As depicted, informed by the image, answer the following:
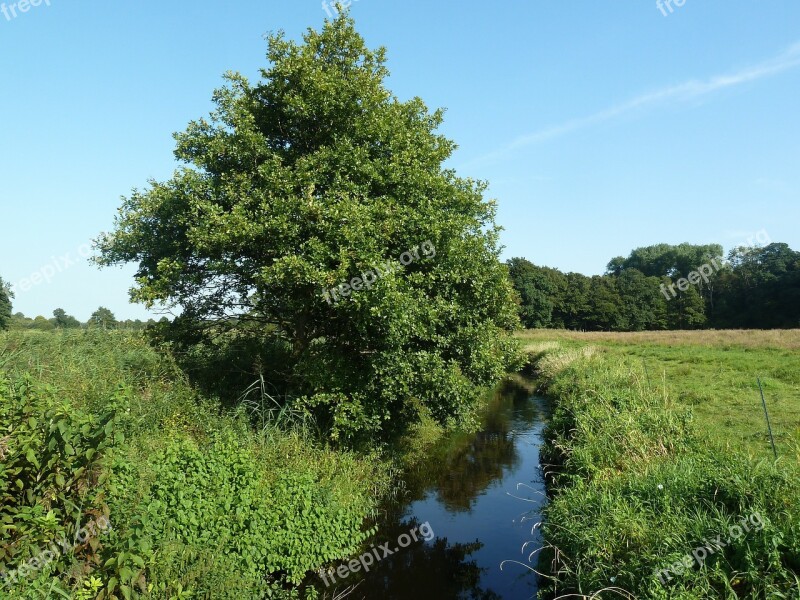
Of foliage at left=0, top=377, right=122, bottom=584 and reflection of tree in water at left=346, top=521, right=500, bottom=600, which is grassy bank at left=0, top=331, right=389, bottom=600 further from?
reflection of tree in water at left=346, top=521, right=500, bottom=600

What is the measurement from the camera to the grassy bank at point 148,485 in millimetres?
6590

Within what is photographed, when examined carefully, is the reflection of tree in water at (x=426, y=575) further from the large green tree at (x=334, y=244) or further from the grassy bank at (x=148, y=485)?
the large green tree at (x=334, y=244)

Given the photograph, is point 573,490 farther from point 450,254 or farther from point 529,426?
point 529,426

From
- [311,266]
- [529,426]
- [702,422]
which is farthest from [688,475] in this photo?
[529,426]

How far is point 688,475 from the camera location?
31.6 feet

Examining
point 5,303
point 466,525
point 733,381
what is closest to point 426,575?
point 466,525

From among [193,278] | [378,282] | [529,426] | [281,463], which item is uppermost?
[193,278]

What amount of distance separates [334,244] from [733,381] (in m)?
18.3


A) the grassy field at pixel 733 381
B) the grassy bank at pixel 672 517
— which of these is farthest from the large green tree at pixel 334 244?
the grassy field at pixel 733 381

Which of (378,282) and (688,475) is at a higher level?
(378,282)

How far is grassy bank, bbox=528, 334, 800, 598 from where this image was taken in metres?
7.18

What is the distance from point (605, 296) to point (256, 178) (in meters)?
86.2

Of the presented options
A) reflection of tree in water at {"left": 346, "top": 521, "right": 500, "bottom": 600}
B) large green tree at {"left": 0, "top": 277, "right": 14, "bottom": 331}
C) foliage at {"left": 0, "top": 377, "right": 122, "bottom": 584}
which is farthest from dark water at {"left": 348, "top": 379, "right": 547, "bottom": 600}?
large green tree at {"left": 0, "top": 277, "right": 14, "bottom": 331}

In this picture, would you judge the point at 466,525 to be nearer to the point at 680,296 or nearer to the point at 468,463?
the point at 468,463
